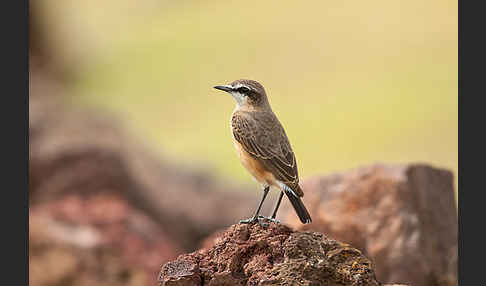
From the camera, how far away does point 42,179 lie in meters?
14.8

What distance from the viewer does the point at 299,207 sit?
6.98 m

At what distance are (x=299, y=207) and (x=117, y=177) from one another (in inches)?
335

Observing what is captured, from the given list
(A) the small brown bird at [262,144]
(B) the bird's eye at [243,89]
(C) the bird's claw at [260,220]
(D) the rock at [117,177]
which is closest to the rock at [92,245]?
(D) the rock at [117,177]

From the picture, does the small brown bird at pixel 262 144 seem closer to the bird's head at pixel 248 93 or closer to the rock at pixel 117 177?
the bird's head at pixel 248 93

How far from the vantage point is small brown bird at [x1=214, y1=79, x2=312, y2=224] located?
284 inches

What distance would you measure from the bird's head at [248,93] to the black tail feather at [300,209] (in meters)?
1.29

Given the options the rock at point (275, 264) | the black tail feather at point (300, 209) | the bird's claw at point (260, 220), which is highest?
the black tail feather at point (300, 209)

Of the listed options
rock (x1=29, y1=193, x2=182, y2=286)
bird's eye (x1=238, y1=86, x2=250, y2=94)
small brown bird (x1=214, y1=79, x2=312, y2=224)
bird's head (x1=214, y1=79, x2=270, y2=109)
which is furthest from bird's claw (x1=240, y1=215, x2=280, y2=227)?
rock (x1=29, y1=193, x2=182, y2=286)

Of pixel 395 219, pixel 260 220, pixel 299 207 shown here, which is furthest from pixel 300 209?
pixel 395 219

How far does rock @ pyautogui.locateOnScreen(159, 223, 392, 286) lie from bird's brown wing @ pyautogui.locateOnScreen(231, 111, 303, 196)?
89cm

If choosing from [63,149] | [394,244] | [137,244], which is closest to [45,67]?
[63,149]

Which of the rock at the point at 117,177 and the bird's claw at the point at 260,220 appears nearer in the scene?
the bird's claw at the point at 260,220

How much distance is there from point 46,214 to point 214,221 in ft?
15.0

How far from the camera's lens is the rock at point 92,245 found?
11836mm
